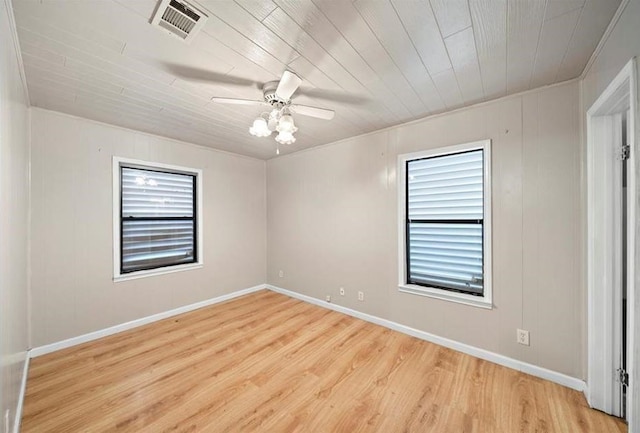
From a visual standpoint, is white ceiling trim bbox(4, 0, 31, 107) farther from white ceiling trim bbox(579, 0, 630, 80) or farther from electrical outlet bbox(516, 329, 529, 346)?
electrical outlet bbox(516, 329, 529, 346)

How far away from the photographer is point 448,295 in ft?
8.67

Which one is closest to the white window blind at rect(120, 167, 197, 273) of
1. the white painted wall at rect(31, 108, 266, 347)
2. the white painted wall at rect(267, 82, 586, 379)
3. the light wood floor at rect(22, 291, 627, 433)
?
the white painted wall at rect(31, 108, 266, 347)

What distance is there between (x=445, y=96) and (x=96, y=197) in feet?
13.0

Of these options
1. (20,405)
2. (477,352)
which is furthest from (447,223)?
(20,405)

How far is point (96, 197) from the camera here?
2883 millimetres

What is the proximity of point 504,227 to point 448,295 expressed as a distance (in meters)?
0.89

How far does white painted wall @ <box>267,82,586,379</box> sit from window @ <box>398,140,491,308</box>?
0.32 ft

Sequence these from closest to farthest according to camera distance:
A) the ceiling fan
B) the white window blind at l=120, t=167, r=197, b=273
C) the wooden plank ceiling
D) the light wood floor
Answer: the wooden plank ceiling < the light wood floor < the ceiling fan < the white window blind at l=120, t=167, r=197, b=273

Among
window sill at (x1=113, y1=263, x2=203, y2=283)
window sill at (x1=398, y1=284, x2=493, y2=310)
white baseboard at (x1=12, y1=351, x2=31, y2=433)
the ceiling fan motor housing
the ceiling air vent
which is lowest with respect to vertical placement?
white baseboard at (x1=12, y1=351, x2=31, y2=433)

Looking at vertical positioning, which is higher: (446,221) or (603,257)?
(446,221)

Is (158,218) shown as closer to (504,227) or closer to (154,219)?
(154,219)

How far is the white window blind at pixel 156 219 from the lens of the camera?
3207 mm

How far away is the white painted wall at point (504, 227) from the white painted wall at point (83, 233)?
230 centimetres

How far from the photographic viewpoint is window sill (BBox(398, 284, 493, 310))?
7.98 feet
